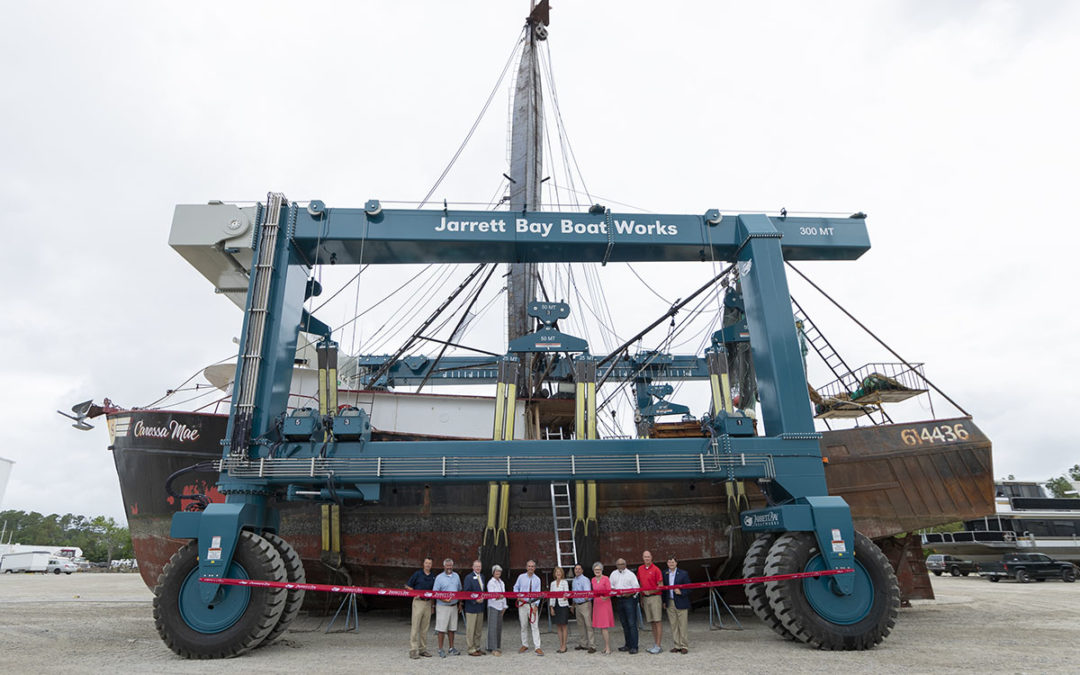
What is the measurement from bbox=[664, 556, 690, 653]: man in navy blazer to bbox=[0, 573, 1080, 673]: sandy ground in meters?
0.20

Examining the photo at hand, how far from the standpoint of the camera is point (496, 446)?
28.1ft

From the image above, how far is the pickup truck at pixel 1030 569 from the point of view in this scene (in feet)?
73.5

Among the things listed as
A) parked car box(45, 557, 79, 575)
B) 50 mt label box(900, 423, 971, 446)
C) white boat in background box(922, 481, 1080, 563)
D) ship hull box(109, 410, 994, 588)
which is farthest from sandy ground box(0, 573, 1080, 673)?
parked car box(45, 557, 79, 575)

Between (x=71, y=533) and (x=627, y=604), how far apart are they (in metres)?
119

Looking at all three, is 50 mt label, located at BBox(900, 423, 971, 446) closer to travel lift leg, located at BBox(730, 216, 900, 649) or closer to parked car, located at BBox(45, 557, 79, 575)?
travel lift leg, located at BBox(730, 216, 900, 649)

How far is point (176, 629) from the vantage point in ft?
23.1

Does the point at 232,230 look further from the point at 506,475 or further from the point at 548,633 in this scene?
the point at 548,633

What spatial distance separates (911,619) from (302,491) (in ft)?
34.9

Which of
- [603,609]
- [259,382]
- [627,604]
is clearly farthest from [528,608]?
[259,382]

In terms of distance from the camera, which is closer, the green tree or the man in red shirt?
the man in red shirt

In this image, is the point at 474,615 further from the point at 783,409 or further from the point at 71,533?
the point at 71,533

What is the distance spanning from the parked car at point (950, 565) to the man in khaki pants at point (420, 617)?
31.2m

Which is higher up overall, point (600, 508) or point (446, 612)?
point (600, 508)

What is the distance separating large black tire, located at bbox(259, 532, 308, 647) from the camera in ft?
24.6
